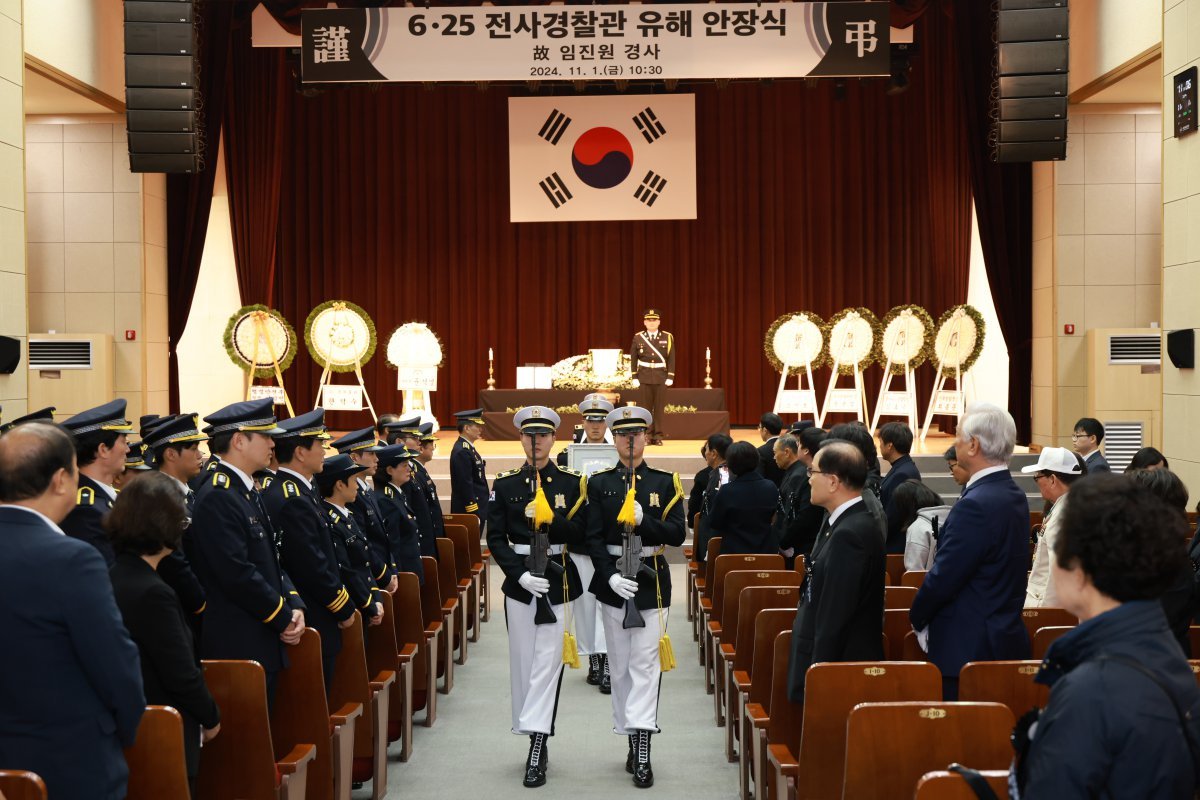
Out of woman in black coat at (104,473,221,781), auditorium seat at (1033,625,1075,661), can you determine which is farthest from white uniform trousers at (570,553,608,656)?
woman in black coat at (104,473,221,781)

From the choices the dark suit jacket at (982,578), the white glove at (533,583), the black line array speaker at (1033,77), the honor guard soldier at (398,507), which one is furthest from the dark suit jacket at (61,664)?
the black line array speaker at (1033,77)

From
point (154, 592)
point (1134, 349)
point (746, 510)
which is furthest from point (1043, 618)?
point (1134, 349)

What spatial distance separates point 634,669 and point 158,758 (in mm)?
2566

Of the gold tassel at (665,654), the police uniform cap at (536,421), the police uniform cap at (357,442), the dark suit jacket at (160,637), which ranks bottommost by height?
the gold tassel at (665,654)

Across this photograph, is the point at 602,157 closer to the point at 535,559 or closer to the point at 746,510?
the point at 746,510

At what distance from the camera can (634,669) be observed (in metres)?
5.09

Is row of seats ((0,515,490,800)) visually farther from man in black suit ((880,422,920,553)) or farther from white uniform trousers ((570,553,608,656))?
man in black suit ((880,422,920,553))

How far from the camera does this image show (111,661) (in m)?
2.54

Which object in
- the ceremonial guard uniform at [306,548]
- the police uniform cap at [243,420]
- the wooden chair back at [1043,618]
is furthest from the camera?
the ceremonial guard uniform at [306,548]

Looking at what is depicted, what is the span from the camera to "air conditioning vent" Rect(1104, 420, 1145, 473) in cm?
1146

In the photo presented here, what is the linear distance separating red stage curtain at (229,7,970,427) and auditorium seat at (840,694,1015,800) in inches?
586

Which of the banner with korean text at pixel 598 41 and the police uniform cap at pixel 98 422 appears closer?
the police uniform cap at pixel 98 422

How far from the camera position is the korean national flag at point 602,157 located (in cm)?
1614

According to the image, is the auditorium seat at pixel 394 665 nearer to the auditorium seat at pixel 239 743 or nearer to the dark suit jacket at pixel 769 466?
the auditorium seat at pixel 239 743
